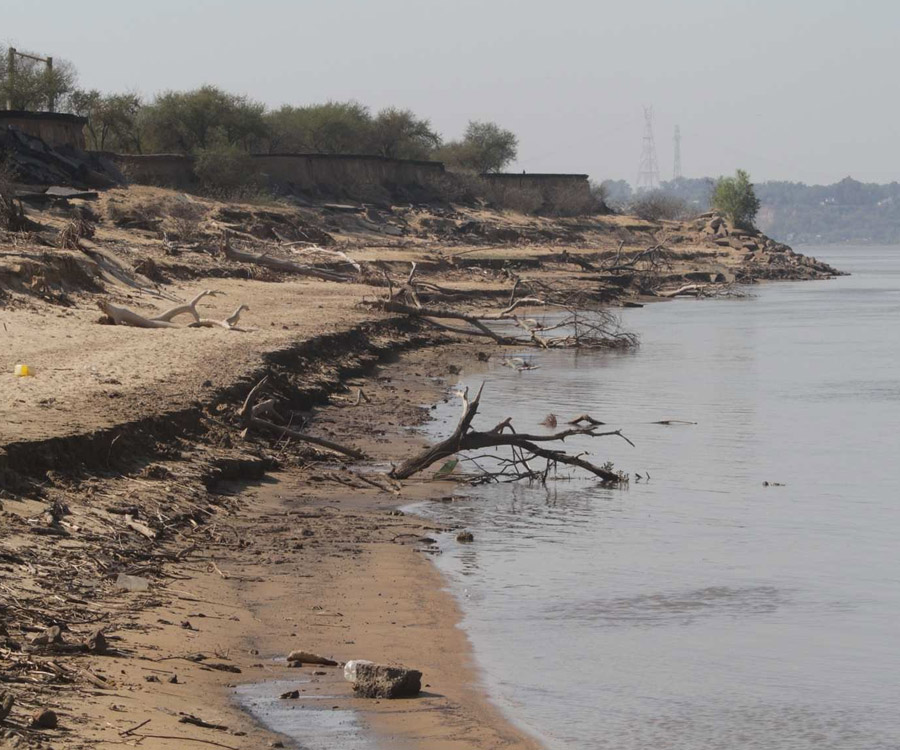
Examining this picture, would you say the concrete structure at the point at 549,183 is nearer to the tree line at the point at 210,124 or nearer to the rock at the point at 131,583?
the tree line at the point at 210,124

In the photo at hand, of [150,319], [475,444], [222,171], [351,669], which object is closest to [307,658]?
[351,669]

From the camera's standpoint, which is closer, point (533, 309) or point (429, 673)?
point (429, 673)

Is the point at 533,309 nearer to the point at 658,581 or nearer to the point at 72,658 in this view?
the point at 658,581

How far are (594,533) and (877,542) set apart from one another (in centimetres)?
256

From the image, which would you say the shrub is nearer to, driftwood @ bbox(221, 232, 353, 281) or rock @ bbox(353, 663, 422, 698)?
driftwood @ bbox(221, 232, 353, 281)

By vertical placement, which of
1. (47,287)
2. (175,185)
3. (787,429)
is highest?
(175,185)

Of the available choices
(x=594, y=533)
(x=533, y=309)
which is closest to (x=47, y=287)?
(x=594, y=533)

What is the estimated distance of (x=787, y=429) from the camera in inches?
754

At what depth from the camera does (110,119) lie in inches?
2116

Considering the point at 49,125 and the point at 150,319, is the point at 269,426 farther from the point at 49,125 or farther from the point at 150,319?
the point at 49,125

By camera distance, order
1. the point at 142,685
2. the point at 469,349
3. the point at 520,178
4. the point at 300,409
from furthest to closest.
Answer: the point at 520,178 → the point at 469,349 → the point at 300,409 → the point at 142,685

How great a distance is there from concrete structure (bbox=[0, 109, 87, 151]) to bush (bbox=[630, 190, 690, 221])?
48611mm

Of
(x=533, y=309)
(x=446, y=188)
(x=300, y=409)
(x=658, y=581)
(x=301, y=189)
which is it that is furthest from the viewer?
(x=446, y=188)

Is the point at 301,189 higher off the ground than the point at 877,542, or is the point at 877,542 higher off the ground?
the point at 301,189
